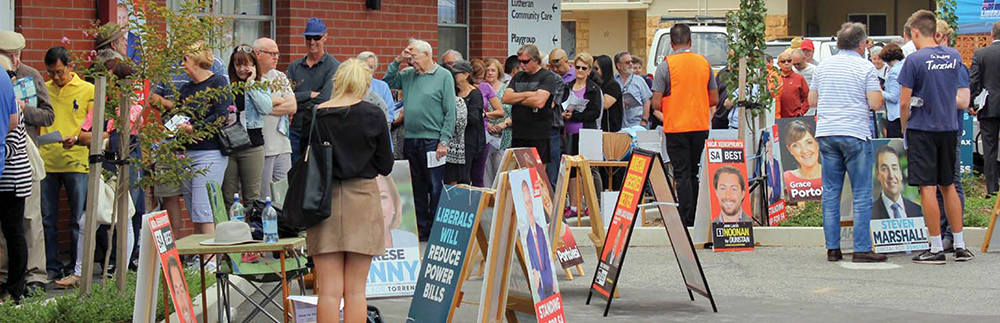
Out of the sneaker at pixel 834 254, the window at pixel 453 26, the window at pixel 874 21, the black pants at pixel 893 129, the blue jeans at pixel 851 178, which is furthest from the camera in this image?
the window at pixel 874 21

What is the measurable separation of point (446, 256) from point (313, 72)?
13.8ft

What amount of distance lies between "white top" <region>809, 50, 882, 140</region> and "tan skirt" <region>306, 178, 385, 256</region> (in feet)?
15.7

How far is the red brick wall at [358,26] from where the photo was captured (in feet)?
45.4

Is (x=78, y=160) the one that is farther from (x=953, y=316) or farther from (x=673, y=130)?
(x=953, y=316)

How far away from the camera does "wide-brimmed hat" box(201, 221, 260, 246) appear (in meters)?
7.61

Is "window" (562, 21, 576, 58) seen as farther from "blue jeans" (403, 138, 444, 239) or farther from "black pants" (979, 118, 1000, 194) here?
"blue jeans" (403, 138, 444, 239)

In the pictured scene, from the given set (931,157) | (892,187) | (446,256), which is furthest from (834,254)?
(446,256)

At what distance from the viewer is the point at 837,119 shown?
1104 centimetres

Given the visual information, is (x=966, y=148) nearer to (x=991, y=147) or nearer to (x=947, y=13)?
(x=947, y=13)

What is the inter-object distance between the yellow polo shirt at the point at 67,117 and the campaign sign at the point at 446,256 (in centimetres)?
313

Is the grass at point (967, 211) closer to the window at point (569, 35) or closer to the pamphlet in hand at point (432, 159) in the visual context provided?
the pamphlet in hand at point (432, 159)

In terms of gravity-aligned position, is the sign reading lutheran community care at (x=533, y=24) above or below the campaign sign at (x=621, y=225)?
above

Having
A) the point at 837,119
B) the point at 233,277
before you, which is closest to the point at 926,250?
the point at 837,119

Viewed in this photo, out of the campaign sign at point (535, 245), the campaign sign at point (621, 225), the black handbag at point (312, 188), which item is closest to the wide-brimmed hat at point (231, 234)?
the black handbag at point (312, 188)
